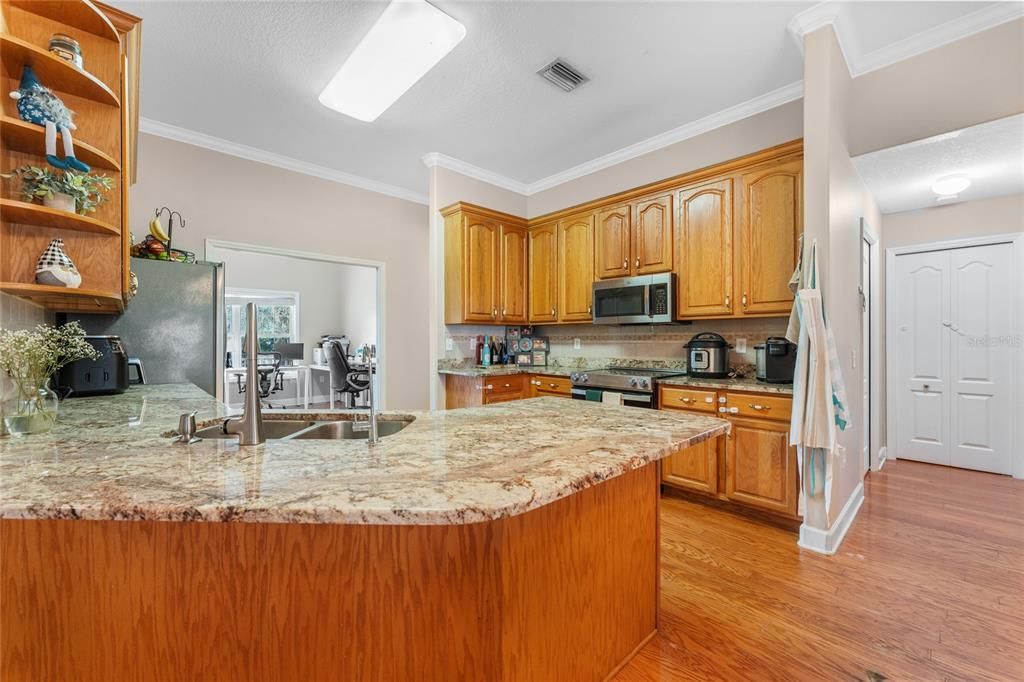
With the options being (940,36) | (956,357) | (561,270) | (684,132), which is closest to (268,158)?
(561,270)

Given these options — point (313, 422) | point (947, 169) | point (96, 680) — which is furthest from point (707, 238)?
point (96, 680)

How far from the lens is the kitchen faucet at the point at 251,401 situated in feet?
3.64

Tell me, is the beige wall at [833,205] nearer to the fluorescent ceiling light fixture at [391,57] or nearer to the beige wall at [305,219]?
the fluorescent ceiling light fixture at [391,57]

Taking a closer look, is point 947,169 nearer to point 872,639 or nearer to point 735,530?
point 735,530

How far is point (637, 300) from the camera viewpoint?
3.52 m

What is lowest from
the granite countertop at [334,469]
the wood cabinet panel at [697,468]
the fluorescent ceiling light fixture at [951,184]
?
the wood cabinet panel at [697,468]

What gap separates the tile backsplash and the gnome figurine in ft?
9.77

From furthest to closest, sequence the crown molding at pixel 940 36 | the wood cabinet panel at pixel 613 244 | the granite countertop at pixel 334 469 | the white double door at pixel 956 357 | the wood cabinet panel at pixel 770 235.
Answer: the wood cabinet panel at pixel 613 244
the white double door at pixel 956 357
the wood cabinet panel at pixel 770 235
the crown molding at pixel 940 36
the granite countertop at pixel 334 469

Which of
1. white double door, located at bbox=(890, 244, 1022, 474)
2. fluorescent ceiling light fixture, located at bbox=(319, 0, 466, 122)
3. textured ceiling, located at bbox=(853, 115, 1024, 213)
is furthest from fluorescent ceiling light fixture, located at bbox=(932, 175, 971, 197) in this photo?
fluorescent ceiling light fixture, located at bbox=(319, 0, 466, 122)

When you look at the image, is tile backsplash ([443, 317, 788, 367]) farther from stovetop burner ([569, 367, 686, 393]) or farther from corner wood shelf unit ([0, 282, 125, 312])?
corner wood shelf unit ([0, 282, 125, 312])

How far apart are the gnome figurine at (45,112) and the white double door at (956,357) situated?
5665mm

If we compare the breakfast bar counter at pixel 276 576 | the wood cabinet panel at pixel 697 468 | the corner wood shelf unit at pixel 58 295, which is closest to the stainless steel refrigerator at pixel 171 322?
the corner wood shelf unit at pixel 58 295

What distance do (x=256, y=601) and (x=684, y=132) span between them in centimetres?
387

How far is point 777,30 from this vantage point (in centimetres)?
234
